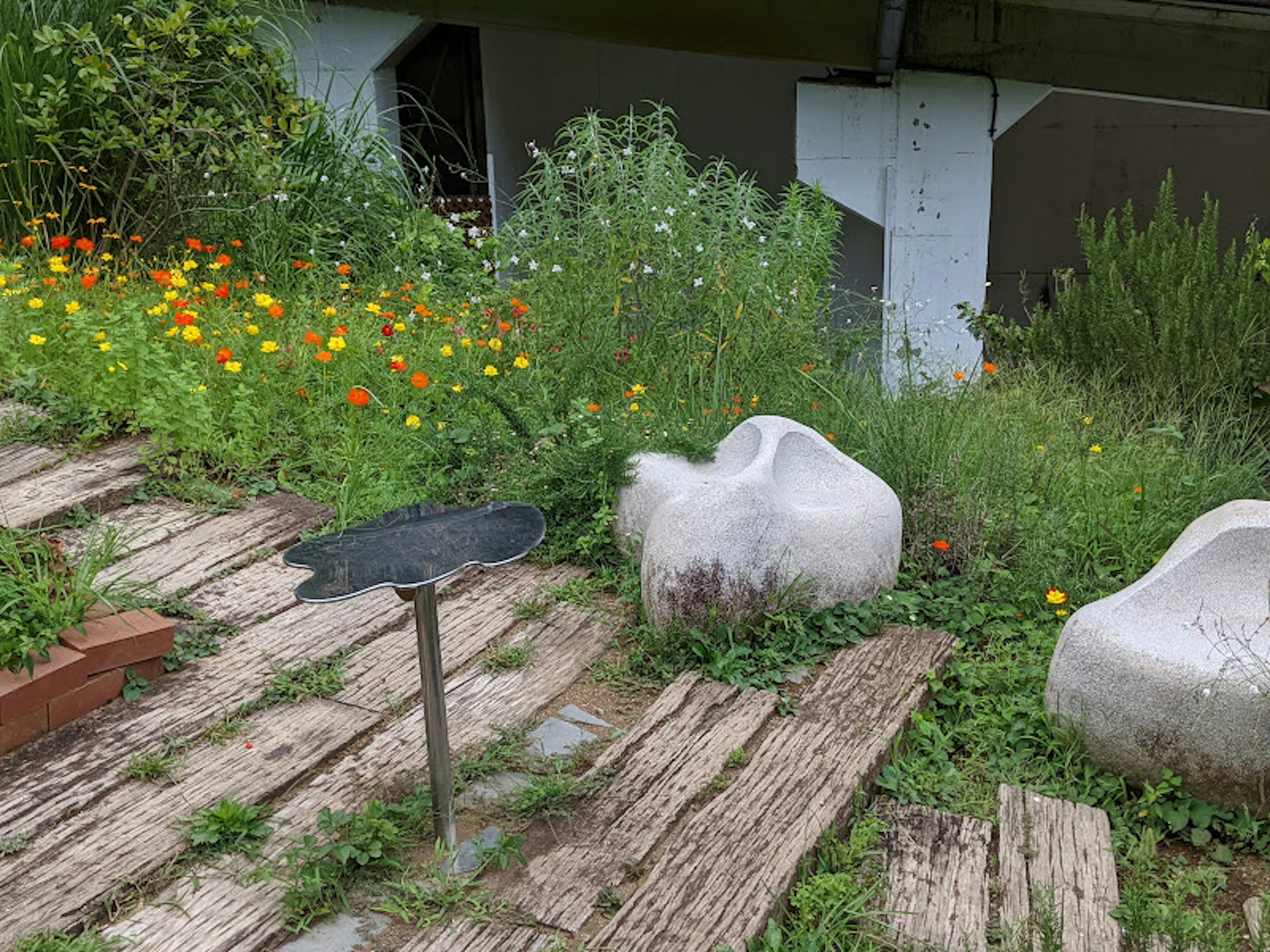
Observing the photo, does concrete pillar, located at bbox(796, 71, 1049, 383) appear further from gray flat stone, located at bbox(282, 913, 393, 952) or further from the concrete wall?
gray flat stone, located at bbox(282, 913, 393, 952)

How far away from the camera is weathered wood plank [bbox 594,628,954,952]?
2488 mm

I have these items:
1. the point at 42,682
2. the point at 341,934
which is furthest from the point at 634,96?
the point at 341,934

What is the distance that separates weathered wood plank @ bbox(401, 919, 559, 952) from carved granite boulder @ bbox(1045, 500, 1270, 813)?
1626 millimetres

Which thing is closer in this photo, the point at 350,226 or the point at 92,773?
the point at 92,773

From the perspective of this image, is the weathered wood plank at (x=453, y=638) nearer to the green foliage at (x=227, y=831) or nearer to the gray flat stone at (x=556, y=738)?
the gray flat stone at (x=556, y=738)

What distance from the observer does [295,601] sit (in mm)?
3846

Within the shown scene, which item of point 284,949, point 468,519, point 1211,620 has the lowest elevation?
point 284,949

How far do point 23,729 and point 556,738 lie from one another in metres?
1.37

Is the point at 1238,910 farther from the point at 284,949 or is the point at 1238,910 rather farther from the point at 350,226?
the point at 350,226

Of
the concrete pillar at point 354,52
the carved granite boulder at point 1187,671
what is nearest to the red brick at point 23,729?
the carved granite boulder at point 1187,671

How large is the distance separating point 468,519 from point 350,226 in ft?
16.4

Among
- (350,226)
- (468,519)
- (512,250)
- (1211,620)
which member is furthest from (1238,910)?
(350,226)

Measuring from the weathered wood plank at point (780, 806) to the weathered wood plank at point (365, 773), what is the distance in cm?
69

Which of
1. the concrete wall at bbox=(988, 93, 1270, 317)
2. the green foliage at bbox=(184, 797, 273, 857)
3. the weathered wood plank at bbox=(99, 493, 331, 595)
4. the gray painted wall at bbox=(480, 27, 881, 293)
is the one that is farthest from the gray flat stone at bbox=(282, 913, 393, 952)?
the concrete wall at bbox=(988, 93, 1270, 317)
